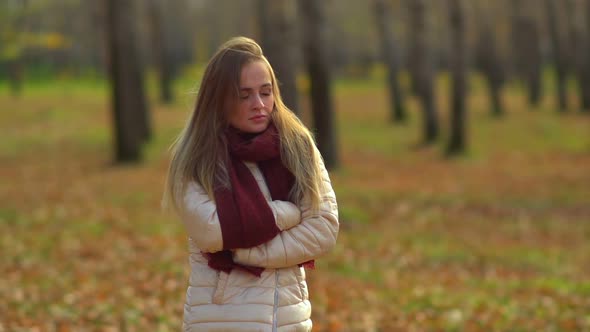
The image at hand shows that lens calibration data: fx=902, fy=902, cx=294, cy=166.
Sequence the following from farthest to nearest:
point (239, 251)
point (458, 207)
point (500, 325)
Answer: point (458, 207) → point (500, 325) → point (239, 251)

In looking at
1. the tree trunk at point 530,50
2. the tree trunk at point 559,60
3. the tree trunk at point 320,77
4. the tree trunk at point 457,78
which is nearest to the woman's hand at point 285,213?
the tree trunk at point 320,77

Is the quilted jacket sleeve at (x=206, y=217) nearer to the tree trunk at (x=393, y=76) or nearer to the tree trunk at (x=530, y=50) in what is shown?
the tree trunk at (x=393, y=76)

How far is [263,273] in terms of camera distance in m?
3.48

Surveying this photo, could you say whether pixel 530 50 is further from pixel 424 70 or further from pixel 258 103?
pixel 258 103

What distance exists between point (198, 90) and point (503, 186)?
14.8 meters

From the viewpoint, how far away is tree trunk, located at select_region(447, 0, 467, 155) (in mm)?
22375

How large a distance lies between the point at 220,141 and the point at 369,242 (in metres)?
8.58

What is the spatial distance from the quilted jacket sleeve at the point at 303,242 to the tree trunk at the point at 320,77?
613 inches

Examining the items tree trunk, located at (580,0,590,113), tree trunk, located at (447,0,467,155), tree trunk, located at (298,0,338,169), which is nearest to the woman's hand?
tree trunk, located at (298,0,338,169)

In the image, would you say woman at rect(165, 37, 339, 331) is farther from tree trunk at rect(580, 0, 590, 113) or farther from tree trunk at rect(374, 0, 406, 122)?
tree trunk at rect(580, 0, 590, 113)

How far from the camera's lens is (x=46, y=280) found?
9023 millimetres

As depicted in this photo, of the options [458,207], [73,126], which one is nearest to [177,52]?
[73,126]

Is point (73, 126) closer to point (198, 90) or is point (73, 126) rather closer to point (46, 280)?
point (46, 280)

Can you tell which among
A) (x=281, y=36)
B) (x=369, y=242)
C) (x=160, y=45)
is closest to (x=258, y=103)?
(x=369, y=242)
